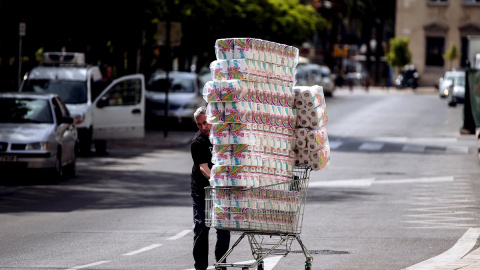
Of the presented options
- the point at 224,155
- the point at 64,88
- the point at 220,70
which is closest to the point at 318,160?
the point at 224,155

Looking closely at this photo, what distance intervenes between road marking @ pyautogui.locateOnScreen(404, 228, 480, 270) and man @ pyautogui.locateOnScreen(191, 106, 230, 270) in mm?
2068

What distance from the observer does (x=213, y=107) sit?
9.33 metres

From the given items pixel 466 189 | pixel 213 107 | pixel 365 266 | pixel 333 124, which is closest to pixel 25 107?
pixel 466 189

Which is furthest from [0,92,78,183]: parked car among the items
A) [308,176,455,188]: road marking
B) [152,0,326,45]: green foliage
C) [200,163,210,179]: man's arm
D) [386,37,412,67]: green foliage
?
[386,37,412,67]: green foliage

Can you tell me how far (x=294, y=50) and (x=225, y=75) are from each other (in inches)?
28.7

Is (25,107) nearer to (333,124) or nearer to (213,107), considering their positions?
(213,107)

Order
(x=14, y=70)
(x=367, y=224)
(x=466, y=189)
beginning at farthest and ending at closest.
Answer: (x=14, y=70), (x=466, y=189), (x=367, y=224)

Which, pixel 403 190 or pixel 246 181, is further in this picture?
pixel 403 190

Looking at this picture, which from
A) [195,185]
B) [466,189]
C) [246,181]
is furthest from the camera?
[466,189]

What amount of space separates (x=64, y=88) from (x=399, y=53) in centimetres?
6687

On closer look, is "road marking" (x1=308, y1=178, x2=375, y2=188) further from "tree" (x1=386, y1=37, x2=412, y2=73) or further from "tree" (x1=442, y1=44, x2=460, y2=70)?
"tree" (x1=442, y1=44, x2=460, y2=70)

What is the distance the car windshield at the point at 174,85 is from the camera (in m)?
38.0

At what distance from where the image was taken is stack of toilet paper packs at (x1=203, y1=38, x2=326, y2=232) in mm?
9234

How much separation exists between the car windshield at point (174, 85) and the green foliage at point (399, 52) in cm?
5419
